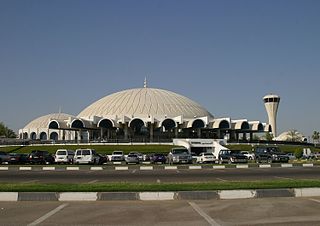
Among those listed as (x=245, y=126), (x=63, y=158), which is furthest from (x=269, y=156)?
(x=245, y=126)

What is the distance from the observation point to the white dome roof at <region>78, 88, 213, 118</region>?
93.9 meters

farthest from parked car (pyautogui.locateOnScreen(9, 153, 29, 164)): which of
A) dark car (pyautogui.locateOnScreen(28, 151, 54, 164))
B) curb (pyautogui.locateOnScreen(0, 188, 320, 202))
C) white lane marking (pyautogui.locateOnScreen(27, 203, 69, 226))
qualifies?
white lane marking (pyautogui.locateOnScreen(27, 203, 69, 226))

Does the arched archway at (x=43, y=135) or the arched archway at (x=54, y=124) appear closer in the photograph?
the arched archway at (x=54, y=124)

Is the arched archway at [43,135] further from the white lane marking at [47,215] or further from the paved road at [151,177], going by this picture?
the white lane marking at [47,215]

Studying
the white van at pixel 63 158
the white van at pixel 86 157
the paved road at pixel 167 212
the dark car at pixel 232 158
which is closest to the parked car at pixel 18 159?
the white van at pixel 63 158

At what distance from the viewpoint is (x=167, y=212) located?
9.30 m

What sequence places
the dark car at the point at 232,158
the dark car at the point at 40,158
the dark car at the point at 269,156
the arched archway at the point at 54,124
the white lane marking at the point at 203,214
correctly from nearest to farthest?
the white lane marking at the point at 203,214
the dark car at the point at 232,158
the dark car at the point at 40,158
the dark car at the point at 269,156
the arched archway at the point at 54,124

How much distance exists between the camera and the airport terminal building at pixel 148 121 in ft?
287

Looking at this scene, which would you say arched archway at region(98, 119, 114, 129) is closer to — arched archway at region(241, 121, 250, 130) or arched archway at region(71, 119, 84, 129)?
arched archway at region(71, 119, 84, 129)

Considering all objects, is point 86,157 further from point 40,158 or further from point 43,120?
point 43,120

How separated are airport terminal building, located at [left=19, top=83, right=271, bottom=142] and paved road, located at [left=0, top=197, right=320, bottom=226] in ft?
230

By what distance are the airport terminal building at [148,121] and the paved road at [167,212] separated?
230 ft

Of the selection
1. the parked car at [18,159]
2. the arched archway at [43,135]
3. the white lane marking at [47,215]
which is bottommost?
the white lane marking at [47,215]

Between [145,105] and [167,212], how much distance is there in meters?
86.8
